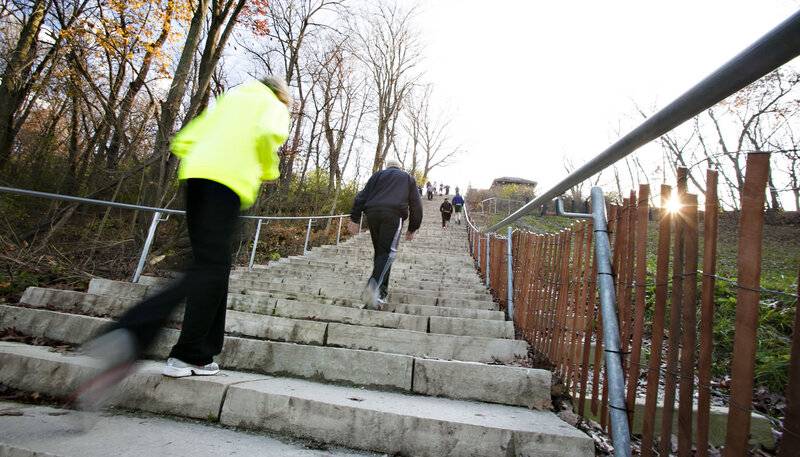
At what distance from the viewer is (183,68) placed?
7.70 metres

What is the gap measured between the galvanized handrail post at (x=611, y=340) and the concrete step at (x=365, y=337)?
126 centimetres

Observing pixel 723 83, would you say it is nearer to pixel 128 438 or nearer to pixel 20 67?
pixel 128 438

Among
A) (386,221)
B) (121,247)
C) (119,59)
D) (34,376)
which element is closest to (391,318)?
(386,221)

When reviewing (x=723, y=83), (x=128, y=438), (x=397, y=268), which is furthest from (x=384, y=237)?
(x=397, y=268)

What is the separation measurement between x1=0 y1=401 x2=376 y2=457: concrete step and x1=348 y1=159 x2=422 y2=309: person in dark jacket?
7.53 feet

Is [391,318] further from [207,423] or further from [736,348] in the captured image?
[736,348]

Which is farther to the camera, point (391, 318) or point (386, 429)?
point (391, 318)

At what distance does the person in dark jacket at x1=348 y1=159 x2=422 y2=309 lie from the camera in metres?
4.09

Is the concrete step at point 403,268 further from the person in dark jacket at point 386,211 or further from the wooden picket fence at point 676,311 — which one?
the wooden picket fence at point 676,311

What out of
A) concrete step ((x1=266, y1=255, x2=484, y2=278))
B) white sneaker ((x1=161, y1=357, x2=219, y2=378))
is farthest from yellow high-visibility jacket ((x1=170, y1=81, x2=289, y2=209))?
concrete step ((x1=266, y1=255, x2=484, y2=278))

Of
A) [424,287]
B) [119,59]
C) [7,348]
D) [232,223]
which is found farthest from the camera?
[119,59]

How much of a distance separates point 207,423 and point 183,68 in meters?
7.78

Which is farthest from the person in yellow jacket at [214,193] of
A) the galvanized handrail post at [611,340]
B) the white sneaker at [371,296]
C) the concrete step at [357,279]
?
the concrete step at [357,279]

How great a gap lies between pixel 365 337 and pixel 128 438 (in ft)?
4.85
